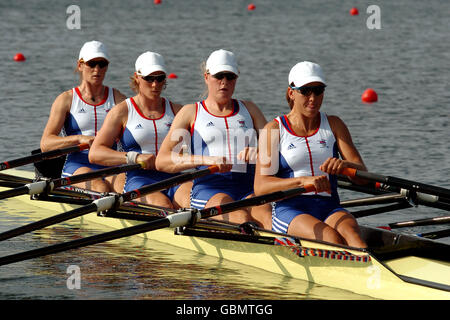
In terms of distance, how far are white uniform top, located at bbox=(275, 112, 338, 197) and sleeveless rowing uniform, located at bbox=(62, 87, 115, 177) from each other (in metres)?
2.62

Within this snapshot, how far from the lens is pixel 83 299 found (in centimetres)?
664

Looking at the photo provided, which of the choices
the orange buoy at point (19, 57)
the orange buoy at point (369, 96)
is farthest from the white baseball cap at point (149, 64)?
the orange buoy at point (19, 57)

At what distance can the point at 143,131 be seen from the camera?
8.05m

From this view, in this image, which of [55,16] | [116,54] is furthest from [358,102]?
[55,16]

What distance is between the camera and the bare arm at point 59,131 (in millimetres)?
8602

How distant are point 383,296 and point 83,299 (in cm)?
216

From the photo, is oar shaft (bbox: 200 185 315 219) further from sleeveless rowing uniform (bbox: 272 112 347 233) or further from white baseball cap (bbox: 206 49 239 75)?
white baseball cap (bbox: 206 49 239 75)

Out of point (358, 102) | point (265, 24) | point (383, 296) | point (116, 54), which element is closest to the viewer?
point (383, 296)

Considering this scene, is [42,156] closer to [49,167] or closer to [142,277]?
[49,167]

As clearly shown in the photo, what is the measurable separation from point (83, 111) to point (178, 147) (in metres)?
1.64

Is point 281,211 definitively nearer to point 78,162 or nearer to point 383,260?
point 383,260

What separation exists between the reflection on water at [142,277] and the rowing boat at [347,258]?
0.09 meters

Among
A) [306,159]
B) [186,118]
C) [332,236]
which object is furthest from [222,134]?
[332,236]

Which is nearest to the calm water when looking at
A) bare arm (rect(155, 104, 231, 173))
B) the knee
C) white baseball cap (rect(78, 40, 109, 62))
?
the knee
